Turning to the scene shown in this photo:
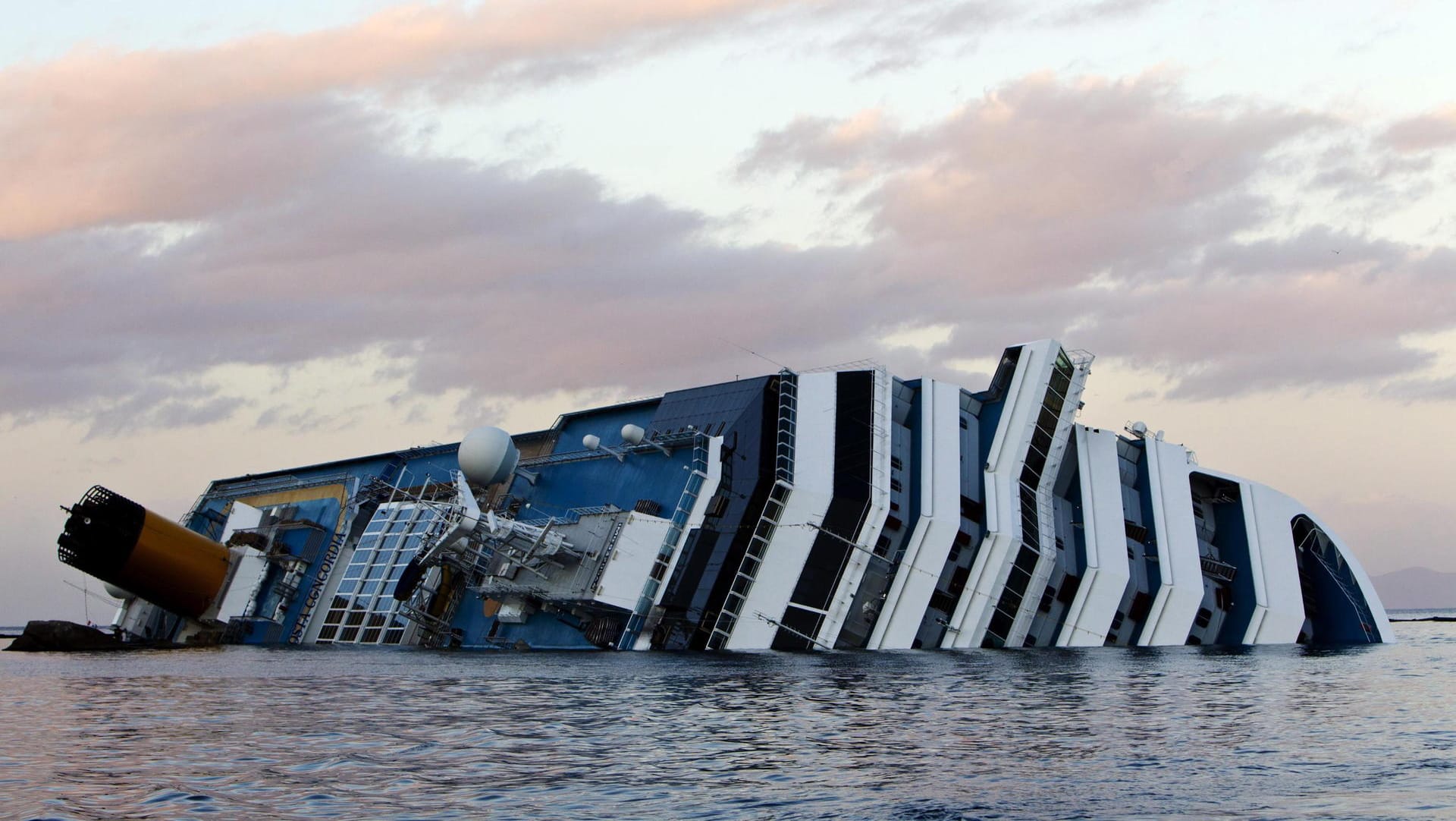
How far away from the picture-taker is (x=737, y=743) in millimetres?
26641

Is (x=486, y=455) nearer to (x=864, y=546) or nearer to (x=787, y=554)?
(x=787, y=554)

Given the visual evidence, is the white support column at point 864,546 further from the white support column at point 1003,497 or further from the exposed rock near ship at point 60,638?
the exposed rock near ship at point 60,638

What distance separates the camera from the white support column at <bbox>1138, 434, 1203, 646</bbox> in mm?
62969

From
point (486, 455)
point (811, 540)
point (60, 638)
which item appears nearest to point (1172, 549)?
point (811, 540)

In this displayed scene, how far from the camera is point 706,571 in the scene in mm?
56469

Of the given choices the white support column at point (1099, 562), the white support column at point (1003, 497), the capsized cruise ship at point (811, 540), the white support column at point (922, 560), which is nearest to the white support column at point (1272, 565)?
the capsized cruise ship at point (811, 540)

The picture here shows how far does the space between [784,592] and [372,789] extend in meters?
35.4

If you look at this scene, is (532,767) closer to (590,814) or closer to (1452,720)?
(590,814)

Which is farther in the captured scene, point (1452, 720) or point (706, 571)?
point (706, 571)

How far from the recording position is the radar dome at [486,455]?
67062 millimetres

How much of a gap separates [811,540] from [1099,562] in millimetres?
14728

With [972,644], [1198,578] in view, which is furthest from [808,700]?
[1198,578]

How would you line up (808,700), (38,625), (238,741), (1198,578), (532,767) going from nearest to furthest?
(532,767), (238,741), (808,700), (1198,578), (38,625)

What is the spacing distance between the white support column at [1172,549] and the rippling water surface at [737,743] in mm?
17170
